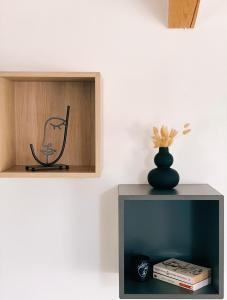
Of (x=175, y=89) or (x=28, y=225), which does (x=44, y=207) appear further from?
(x=175, y=89)

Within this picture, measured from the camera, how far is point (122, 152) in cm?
181

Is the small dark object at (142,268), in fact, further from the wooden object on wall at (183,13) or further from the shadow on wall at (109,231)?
the wooden object on wall at (183,13)

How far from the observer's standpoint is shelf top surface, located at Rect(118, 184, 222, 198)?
1.56 metres

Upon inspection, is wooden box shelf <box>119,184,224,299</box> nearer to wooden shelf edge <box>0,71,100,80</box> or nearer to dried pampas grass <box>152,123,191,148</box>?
dried pampas grass <box>152,123,191,148</box>

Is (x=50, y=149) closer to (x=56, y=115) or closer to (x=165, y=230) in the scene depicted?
(x=56, y=115)

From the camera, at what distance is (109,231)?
1.83m

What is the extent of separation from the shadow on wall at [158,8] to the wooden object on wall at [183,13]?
6 cm

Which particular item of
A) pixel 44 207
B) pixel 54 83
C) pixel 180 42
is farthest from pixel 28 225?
pixel 180 42

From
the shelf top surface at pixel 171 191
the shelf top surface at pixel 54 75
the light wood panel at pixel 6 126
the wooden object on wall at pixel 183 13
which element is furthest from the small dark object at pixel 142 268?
the wooden object on wall at pixel 183 13

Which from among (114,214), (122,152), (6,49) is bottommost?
(114,214)

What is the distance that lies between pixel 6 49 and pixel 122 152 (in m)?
0.66

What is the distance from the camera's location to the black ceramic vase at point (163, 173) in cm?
164

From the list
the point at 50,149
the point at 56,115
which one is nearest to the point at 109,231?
the point at 50,149

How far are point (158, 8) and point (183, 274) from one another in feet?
3.58
